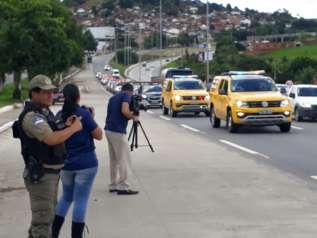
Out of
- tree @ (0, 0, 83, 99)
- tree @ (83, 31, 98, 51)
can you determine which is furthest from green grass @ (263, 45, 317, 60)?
tree @ (0, 0, 83, 99)

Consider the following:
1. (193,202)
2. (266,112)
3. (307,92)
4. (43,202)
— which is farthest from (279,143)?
(43,202)

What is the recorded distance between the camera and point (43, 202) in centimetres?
762

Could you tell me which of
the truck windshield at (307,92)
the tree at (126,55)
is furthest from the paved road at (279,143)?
the tree at (126,55)

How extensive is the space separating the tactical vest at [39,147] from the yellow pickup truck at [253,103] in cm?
1991

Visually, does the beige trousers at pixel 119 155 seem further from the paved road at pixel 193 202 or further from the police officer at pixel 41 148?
the police officer at pixel 41 148

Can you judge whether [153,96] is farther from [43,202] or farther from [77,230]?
[43,202]

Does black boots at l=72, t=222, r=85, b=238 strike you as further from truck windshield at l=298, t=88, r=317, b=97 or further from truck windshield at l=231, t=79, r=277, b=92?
truck windshield at l=298, t=88, r=317, b=97

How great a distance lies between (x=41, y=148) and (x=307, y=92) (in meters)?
29.9

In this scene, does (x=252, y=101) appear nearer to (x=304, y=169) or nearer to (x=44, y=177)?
(x=304, y=169)

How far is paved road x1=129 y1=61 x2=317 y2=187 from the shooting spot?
57.2 ft

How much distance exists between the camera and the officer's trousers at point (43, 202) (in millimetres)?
7578

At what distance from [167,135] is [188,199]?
14681mm

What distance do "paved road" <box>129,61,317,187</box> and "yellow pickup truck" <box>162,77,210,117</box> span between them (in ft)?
18.4

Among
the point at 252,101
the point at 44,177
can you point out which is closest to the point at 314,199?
the point at 44,177
